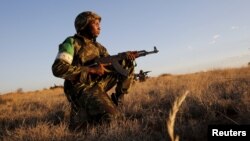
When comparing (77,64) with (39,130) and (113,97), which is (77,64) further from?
(39,130)

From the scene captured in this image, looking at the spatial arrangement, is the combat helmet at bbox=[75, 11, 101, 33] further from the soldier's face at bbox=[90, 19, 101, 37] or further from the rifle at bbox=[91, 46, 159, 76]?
the rifle at bbox=[91, 46, 159, 76]

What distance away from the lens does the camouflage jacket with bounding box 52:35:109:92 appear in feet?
18.2

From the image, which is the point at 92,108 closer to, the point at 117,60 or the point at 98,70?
the point at 98,70

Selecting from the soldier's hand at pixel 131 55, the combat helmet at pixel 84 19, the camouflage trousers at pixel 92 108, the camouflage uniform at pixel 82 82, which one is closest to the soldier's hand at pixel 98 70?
the camouflage uniform at pixel 82 82

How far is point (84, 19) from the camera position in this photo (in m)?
6.22

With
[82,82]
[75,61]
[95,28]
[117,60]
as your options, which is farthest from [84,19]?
[82,82]

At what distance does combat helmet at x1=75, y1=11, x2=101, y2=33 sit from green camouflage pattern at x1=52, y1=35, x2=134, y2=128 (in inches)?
7.8

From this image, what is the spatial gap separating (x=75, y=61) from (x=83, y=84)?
40 centimetres

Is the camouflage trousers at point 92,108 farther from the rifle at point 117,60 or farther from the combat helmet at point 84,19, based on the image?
the combat helmet at point 84,19

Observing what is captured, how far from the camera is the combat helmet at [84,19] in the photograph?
6219 millimetres

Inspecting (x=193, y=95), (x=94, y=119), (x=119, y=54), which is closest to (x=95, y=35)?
(x=119, y=54)

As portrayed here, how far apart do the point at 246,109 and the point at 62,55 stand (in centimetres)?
263

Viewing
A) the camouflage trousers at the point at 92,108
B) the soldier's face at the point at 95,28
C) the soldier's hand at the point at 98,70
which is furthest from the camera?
the soldier's face at the point at 95,28

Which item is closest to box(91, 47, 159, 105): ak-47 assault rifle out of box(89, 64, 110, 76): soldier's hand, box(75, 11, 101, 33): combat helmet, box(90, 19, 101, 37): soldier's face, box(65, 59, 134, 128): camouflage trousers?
box(89, 64, 110, 76): soldier's hand
